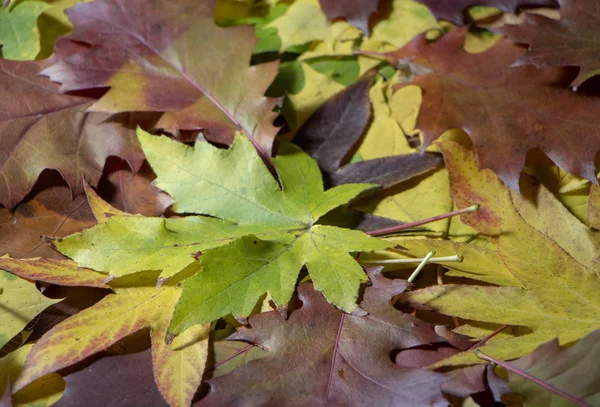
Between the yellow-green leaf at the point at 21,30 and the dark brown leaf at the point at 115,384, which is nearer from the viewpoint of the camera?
the dark brown leaf at the point at 115,384

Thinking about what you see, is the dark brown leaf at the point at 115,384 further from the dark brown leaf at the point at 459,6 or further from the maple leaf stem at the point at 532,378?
the dark brown leaf at the point at 459,6

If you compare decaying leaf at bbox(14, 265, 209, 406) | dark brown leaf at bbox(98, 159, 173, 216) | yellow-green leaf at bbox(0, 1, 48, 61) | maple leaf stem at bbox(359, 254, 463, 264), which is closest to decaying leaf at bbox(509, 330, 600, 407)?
maple leaf stem at bbox(359, 254, 463, 264)

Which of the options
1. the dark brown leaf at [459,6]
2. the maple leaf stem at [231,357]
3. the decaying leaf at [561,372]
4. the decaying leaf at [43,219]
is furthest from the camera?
the dark brown leaf at [459,6]

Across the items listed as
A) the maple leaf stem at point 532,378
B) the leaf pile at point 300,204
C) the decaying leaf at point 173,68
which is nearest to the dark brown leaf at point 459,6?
the leaf pile at point 300,204

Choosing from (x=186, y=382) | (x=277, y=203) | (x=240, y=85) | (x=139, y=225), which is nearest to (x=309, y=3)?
(x=240, y=85)

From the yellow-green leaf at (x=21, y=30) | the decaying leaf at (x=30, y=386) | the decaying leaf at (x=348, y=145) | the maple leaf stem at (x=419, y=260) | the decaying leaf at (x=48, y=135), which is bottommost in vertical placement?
the decaying leaf at (x=30, y=386)

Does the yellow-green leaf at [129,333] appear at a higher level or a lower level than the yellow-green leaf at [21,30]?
lower

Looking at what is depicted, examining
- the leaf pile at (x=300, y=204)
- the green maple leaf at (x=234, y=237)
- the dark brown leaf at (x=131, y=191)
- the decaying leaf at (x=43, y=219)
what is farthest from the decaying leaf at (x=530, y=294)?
the decaying leaf at (x=43, y=219)

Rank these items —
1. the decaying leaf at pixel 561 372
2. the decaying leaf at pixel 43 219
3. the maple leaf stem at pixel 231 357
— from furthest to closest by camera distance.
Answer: the decaying leaf at pixel 43 219 → the maple leaf stem at pixel 231 357 → the decaying leaf at pixel 561 372

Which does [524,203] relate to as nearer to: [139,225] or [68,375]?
[139,225]
